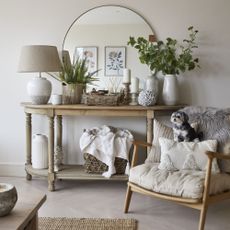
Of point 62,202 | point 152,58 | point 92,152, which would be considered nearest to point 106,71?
point 152,58

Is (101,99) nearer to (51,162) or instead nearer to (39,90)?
(39,90)

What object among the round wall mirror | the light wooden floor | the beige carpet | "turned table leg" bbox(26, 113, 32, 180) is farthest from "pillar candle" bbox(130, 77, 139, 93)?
the beige carpet

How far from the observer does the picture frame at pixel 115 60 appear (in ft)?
12.7

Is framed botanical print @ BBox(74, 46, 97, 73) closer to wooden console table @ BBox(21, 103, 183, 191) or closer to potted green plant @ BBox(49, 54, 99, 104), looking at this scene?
potted green plant @ BBox(49, 54, 99, 104)

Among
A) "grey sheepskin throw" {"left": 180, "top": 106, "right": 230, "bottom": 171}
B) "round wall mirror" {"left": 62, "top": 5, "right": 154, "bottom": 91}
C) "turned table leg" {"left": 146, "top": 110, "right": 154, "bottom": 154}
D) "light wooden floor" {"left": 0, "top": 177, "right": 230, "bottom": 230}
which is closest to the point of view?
"light wooden floor" {"left": 0, "top": 177, "right": 230, "bottom": 230}

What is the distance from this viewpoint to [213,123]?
3158 millimetres

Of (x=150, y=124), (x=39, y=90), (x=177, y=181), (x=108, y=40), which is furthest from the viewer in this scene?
(x=108, y=40)

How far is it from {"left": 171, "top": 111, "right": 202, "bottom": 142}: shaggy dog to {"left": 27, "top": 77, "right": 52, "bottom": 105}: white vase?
124 cm

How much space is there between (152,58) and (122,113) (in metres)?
0.61

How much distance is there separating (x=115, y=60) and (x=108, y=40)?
209 millimetres

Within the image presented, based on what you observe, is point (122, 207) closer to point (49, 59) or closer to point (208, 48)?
point (49, 59)

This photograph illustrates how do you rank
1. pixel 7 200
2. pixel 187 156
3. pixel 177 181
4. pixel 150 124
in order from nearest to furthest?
pixel 7 200 → pixel 177 181 → pixel 187 156 → pixel 150 124

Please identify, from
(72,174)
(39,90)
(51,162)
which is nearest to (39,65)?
(39,90)

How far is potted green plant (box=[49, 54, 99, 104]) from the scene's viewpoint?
3713 mm
